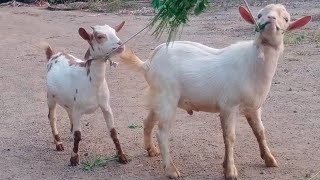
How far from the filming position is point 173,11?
432 centimetres

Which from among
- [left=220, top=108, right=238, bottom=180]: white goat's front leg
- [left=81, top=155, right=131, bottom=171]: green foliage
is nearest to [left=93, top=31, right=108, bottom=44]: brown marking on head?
[left=81, top=155, right=131, bottom=171]: green foliage

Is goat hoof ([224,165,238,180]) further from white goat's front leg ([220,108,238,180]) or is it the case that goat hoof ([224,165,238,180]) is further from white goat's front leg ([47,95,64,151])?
white goat's front leg ([47,95,64,151])

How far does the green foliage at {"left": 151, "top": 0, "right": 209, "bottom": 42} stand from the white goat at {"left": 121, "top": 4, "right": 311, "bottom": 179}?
37.7 inches

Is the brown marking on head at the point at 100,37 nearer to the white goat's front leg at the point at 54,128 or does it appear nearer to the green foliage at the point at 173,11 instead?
the white goat's front leg at the point at 54,128

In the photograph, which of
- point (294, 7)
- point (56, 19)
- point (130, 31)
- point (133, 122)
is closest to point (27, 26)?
point (56, 19)

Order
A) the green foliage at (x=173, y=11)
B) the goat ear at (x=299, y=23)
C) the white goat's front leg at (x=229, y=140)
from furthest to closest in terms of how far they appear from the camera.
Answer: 1. the white goat's front leg at (x=229, y=140)
2. the goat ear at (x=299, y=23)
3. the green foliage at (x=173, y=11)

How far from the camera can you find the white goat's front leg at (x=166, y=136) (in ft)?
18.6

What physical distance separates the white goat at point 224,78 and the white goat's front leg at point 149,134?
0.15 m

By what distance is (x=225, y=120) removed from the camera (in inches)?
216

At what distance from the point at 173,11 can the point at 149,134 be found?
2075 mm

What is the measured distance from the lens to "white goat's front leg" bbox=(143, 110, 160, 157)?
612 cm

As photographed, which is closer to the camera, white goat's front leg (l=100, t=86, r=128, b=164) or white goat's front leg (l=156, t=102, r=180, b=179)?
white goat's front leg (l=156, t=102, r=180, b=179)

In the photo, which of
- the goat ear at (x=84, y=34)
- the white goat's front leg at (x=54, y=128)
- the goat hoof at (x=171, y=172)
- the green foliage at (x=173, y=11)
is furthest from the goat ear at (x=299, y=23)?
the white goat's front leg at (x=54, y=128)

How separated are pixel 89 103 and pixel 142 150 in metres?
0.80
